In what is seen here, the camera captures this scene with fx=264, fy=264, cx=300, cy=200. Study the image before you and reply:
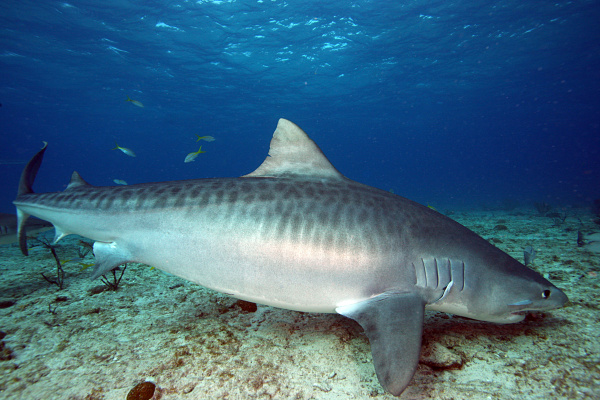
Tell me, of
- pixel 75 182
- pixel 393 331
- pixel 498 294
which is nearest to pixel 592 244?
pixel 498 294

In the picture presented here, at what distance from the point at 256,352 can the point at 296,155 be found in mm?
2048

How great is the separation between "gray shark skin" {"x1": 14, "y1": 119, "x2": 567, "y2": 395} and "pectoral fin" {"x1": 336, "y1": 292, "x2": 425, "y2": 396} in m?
0.01

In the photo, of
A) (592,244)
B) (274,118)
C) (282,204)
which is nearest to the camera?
(282,204)

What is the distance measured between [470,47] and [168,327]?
4243 centimetres

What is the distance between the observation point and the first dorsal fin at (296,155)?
3.00 m

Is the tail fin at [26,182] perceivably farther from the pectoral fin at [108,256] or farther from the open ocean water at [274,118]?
the pectoral fin at [108,256]

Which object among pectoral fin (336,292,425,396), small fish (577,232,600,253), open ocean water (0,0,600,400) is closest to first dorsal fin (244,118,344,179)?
pectoral fin (336,292,425,396)

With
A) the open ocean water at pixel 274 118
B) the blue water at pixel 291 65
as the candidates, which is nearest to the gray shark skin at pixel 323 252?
the open ocean water at pixel 274 118

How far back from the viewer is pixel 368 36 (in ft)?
102

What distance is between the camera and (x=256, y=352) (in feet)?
7.94

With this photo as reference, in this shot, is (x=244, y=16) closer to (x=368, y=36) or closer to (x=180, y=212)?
(x=368, y=36)

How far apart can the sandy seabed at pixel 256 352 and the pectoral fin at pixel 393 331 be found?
0.34 meters

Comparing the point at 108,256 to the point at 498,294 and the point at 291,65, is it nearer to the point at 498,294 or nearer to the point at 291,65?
the point at 498,294

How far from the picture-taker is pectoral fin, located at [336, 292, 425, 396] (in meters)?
1.72
